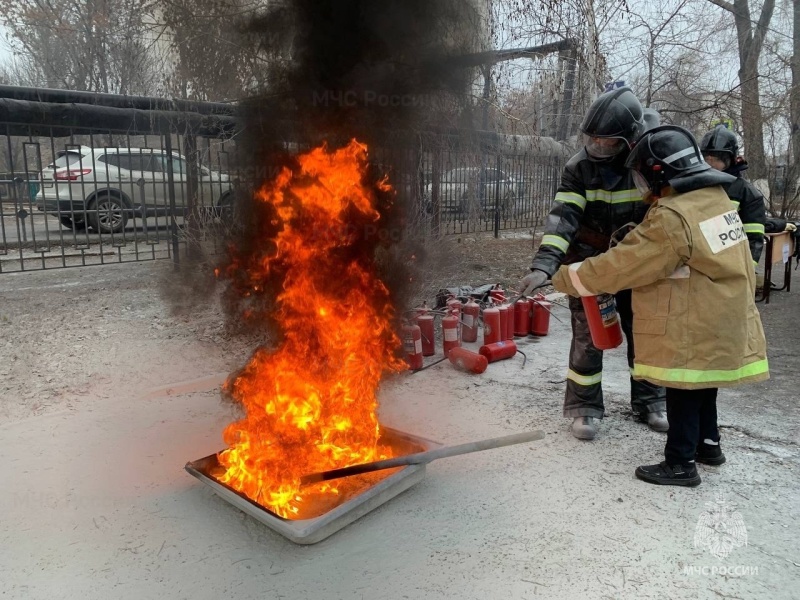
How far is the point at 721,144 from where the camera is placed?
4.78 meters

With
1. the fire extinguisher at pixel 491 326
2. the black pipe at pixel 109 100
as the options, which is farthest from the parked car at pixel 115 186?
the fire extinguisher at pixel 491 326

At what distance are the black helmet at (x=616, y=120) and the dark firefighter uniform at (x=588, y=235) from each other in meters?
0.15

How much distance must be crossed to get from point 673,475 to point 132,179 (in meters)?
6.81

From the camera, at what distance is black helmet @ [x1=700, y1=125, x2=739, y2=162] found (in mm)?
4762

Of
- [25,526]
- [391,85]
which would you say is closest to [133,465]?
[25,526]

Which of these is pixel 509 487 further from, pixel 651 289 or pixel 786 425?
pixel 786 425

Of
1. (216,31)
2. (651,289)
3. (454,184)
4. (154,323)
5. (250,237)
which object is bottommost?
(154,323)

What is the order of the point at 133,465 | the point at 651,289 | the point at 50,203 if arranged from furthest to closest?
the point at 50,203
the point at 133,465
the point at 651,289

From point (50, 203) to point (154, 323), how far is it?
271 cm

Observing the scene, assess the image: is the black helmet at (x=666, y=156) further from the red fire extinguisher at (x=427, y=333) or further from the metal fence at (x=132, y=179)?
the metal fence at (x=132, y=179)

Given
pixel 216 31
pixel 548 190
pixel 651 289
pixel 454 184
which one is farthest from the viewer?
pixel 548 190

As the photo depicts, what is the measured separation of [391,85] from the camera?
3.54m

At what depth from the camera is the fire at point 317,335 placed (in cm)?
296

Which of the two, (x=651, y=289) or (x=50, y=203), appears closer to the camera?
(x=651, y=289)
